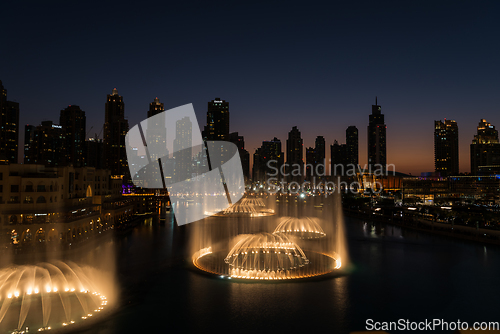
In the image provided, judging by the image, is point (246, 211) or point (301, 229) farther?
point (246, 211)

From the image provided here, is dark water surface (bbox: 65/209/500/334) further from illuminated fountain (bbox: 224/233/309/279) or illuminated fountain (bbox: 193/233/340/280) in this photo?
illuminated fountain (bbox: 224/233/309/279)

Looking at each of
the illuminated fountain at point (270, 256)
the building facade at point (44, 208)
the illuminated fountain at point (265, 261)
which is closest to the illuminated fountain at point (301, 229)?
the illuminated fountain at point (270, 256)

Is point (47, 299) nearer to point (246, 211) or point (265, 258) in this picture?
point (265, 258)

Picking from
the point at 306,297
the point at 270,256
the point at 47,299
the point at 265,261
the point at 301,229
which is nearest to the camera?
the point at 47,299

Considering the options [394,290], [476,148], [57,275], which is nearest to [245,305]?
[394,290]

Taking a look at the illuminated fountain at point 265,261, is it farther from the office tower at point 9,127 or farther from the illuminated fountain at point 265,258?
the office tower at point 9,127

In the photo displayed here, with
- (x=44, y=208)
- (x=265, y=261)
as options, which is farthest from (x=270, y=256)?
(x=44, y=208)

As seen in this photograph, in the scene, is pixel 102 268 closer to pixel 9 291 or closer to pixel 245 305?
pixel 9 291
